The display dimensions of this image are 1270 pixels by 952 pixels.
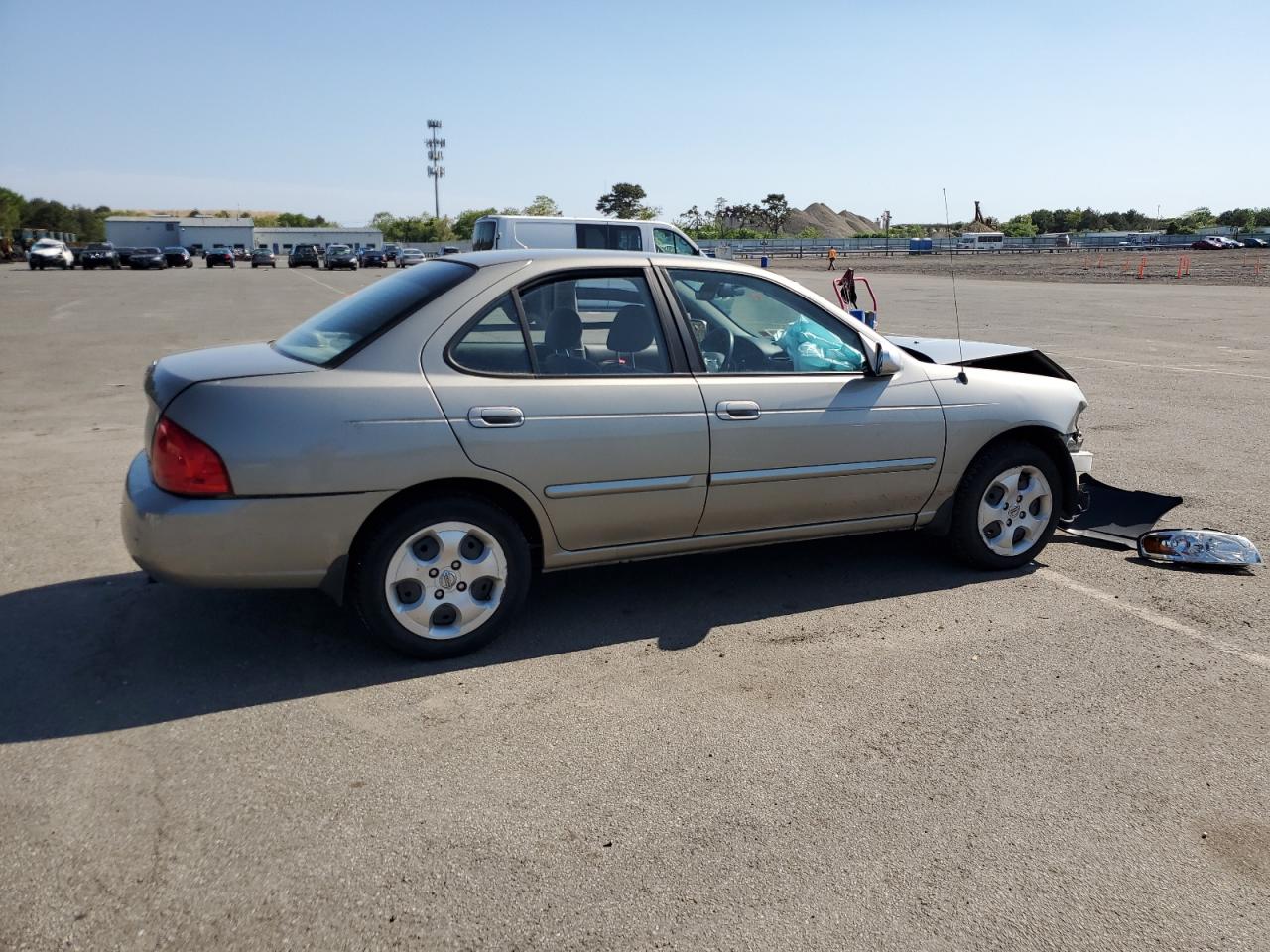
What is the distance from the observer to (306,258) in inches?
2611

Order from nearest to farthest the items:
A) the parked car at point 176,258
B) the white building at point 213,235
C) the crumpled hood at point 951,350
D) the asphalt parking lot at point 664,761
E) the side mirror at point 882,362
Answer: the asphalt parking lot at point 664,761 → the side mirror at point 882,362 → the crumpled hood at point 951,350 → the parked car at point 176,258 → the white building at point 213,235

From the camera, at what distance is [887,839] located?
9.90 feet

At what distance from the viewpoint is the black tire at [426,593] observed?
403cm

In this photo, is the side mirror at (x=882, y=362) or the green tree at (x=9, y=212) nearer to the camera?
the side mirror at (x=882, y=362)

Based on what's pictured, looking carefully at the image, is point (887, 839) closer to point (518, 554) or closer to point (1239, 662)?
point (518, 554)

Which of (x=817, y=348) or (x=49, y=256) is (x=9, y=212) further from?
(x=817, y=348)

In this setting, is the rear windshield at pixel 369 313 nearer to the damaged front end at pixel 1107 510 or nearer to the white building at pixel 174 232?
the damaged front end at pixel 1107 510

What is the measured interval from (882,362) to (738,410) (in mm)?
808

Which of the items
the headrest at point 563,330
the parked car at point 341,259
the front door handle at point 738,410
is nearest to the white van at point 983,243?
the parked car at point 341,259

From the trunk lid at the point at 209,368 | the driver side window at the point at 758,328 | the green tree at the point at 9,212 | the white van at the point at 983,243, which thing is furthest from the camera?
the green tree at the point at 9,212

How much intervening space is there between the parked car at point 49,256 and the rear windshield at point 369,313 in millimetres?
53138

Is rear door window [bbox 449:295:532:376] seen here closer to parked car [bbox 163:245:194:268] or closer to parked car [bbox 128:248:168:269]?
parked car [bbox 128:248:168:269]

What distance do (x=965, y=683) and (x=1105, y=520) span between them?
2.57 m

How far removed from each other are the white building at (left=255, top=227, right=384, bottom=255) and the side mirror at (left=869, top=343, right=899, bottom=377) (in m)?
127
